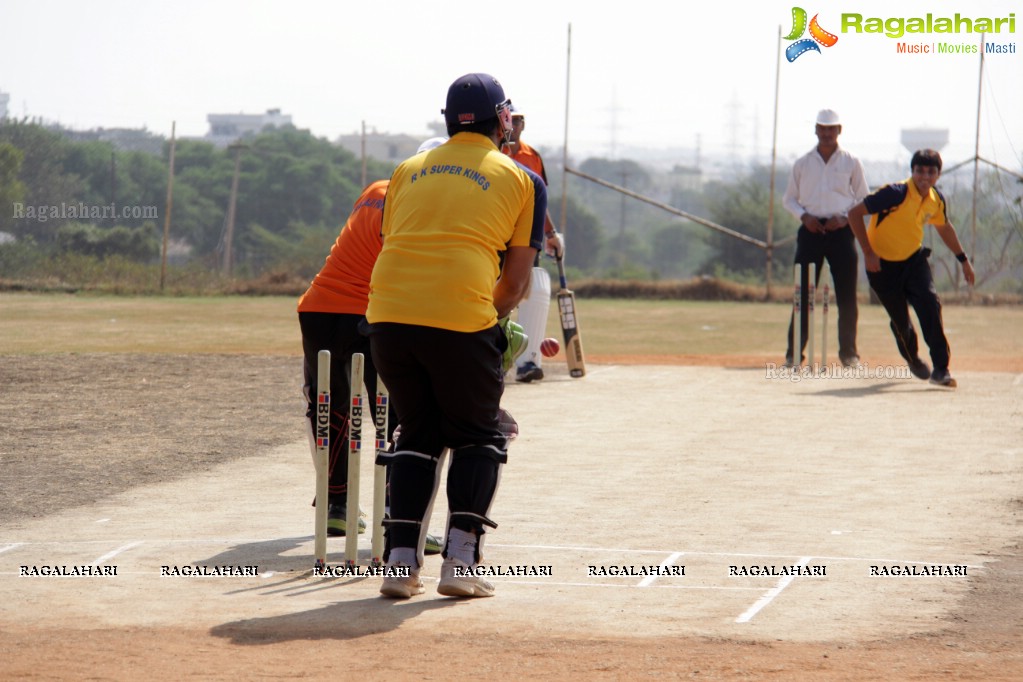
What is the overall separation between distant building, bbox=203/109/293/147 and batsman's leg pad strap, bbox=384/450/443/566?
55.7 meters

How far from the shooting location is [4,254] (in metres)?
28.6

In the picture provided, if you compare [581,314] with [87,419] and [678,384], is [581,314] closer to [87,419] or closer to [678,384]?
[678,384]

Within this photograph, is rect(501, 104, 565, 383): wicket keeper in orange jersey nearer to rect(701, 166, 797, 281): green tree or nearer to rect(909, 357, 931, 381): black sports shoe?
rect(909, 357, 931, 381): black sports shoe

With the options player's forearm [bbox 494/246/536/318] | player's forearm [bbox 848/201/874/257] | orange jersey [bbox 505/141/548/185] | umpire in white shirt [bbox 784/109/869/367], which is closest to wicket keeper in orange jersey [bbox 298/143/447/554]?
player's forearm [bbox 494/246/536/318]

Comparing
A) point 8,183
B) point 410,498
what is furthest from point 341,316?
point 8,183

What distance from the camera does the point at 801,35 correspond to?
2455cm

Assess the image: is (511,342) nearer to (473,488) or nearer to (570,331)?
(473,488)

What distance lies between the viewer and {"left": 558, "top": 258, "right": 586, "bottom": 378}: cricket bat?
13.7 meters

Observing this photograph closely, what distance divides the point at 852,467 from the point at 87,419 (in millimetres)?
5673

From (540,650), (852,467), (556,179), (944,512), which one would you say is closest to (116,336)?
(852,467)

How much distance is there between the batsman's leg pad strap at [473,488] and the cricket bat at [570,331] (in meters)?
7.97

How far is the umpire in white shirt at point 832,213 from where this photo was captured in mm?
14445

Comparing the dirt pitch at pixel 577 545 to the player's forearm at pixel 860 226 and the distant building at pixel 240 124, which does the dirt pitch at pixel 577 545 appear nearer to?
the player's forearm at pixel 860 226

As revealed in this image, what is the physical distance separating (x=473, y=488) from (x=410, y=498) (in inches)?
9.9
